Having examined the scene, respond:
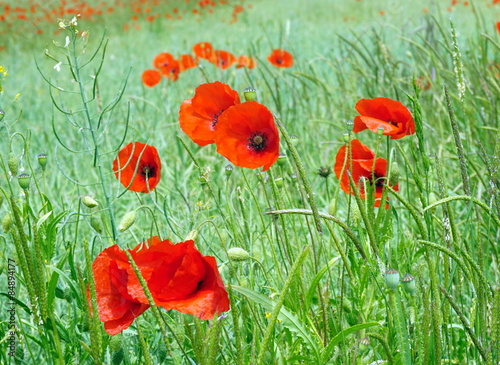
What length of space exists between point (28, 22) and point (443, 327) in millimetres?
8849

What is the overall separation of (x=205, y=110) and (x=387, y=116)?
31 centimetres

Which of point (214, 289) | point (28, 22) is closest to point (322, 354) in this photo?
point (214, 289)

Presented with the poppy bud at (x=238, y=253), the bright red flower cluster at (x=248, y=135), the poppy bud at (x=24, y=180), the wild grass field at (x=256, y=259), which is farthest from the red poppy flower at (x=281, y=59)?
the poppy bud at (x=238, y=253)

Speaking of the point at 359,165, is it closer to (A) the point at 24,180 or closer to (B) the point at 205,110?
(B) the point at 205,110

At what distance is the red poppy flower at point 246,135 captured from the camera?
0.96 m

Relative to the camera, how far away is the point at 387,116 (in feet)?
3.51

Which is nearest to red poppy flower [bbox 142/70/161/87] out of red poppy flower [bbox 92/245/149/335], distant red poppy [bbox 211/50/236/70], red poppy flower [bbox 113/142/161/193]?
distant red poppy [bbox 211/50/236/70]

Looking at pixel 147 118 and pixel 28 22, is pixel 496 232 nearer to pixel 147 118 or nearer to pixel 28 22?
pixel 147 118

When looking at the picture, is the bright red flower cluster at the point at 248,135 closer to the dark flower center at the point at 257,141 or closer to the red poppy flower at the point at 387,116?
the dark flower center at the point at 257,141

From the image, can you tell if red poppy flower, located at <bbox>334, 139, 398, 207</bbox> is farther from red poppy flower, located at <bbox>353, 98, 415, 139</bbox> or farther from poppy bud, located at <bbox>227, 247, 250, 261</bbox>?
poppy bud, located at <bbox>227, 247, 250, 261</bbox>

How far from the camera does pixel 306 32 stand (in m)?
6.34

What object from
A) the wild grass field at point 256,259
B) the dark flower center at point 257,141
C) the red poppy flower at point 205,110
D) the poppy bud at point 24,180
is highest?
the red poppy flower at point 205,110

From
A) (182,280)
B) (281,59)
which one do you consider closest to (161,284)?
(182,280)

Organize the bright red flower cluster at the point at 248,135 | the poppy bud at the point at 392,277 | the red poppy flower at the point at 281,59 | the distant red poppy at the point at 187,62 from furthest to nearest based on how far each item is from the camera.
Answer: the distant red poppy at the point at 187,62, the red poppy flower at the point at 281,59, the bright red flower cluster at the point at 248,135, the poppy bud at the point at 392,277
